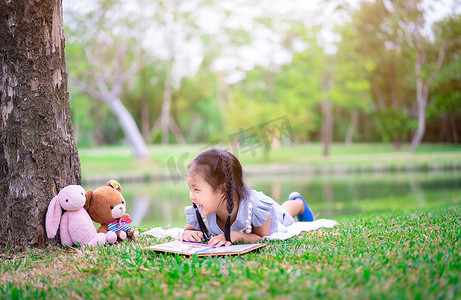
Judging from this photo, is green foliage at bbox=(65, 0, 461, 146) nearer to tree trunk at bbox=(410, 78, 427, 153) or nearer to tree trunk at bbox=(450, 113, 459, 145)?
tree trunk at bbox=(450, 113, 459, 145)

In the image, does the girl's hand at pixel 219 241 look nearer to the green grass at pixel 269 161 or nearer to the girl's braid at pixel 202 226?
the girl's braid at pixel 202 226

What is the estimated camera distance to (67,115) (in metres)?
3.01

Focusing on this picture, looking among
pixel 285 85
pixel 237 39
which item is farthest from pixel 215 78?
pixel 237 39

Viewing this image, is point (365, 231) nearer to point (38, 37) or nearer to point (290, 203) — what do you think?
point (290, 203)

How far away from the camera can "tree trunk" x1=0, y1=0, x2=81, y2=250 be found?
2715 mm

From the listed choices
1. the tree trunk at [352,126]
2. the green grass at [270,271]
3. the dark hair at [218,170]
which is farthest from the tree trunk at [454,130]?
the dark hair at [218,170]

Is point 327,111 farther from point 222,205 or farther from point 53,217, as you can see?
point 53,217

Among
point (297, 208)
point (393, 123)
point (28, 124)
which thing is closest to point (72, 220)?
point (28, 124)

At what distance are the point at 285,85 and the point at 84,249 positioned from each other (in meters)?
24.2

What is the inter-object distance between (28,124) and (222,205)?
4.48ft

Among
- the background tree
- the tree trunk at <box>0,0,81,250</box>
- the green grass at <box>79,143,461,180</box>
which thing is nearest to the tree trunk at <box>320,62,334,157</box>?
the green grass at <box>79,143,461,180</box>

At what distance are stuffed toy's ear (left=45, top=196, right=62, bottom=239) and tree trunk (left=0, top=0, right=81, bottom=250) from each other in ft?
0.16

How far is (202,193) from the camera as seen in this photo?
263 centimetres

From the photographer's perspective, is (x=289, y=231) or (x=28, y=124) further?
(x=289, y=231)
